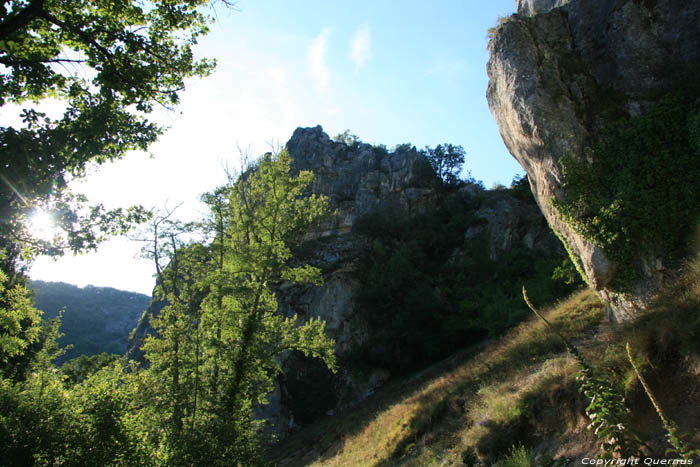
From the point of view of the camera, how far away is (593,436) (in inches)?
200

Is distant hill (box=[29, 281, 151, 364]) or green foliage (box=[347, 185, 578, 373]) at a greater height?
distant hill (box=[29, 281, 151, 364])

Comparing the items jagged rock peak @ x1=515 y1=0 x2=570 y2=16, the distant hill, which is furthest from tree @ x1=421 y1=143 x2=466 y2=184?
the distant hill

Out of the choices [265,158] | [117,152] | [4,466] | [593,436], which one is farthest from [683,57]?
[4,466]

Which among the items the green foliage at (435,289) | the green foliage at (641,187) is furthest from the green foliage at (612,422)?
the green foliage at (435,289)

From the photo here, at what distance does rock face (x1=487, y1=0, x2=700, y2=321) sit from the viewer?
27.6 feet

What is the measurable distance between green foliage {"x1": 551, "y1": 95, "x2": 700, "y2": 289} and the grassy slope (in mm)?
1565

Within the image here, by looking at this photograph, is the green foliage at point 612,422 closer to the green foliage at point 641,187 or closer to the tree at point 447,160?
the green foliage at point 641,187

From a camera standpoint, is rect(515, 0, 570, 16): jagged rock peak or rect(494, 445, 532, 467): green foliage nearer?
rect(494, 445, 532, 467): green foliage

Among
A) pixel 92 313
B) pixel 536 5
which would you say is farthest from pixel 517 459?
pixel 92 313

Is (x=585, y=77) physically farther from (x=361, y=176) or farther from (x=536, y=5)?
(x=361, y=176)

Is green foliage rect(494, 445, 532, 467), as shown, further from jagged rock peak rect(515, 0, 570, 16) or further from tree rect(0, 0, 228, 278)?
jagged rock peak rect(515, 0, 570, 16)

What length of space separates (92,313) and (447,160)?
3950 inches

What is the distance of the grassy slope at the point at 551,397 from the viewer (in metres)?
4.97

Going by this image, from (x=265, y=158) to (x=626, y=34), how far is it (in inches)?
399
